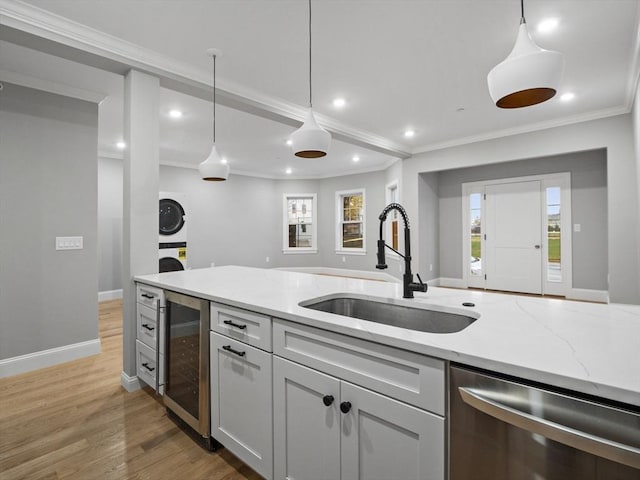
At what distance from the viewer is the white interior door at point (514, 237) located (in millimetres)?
5461

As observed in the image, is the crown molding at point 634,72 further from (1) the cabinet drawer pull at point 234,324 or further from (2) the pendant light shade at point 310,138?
(1) the cabinet drawer pull at point 234,324

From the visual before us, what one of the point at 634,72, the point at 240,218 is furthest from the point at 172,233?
the point at 634,72

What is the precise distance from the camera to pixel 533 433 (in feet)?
2.46

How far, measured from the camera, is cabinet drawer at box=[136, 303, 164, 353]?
2121 millimetres

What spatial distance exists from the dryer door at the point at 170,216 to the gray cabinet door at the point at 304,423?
15.5 ft

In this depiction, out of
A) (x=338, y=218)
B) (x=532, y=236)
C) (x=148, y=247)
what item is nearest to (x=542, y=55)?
(x=148, y=247)

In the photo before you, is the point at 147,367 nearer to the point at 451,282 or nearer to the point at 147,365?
the point at 147,365

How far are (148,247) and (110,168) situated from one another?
4130mm

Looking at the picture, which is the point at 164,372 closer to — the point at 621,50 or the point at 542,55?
the point at 542,55

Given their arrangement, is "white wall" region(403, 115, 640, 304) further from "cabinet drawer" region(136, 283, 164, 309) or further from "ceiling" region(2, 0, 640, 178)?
"cabinet drawer" region(136, 283, 164, 309)

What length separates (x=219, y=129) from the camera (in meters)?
4.72

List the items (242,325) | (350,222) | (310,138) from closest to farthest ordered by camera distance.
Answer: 1. (242,325)
2. (310,138)
3. (350,222)

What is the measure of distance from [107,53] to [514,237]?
607 centimetres

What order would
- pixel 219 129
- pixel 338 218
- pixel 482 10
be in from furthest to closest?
pixel 338 218 → pixel 219 129 → pixel 482 10
